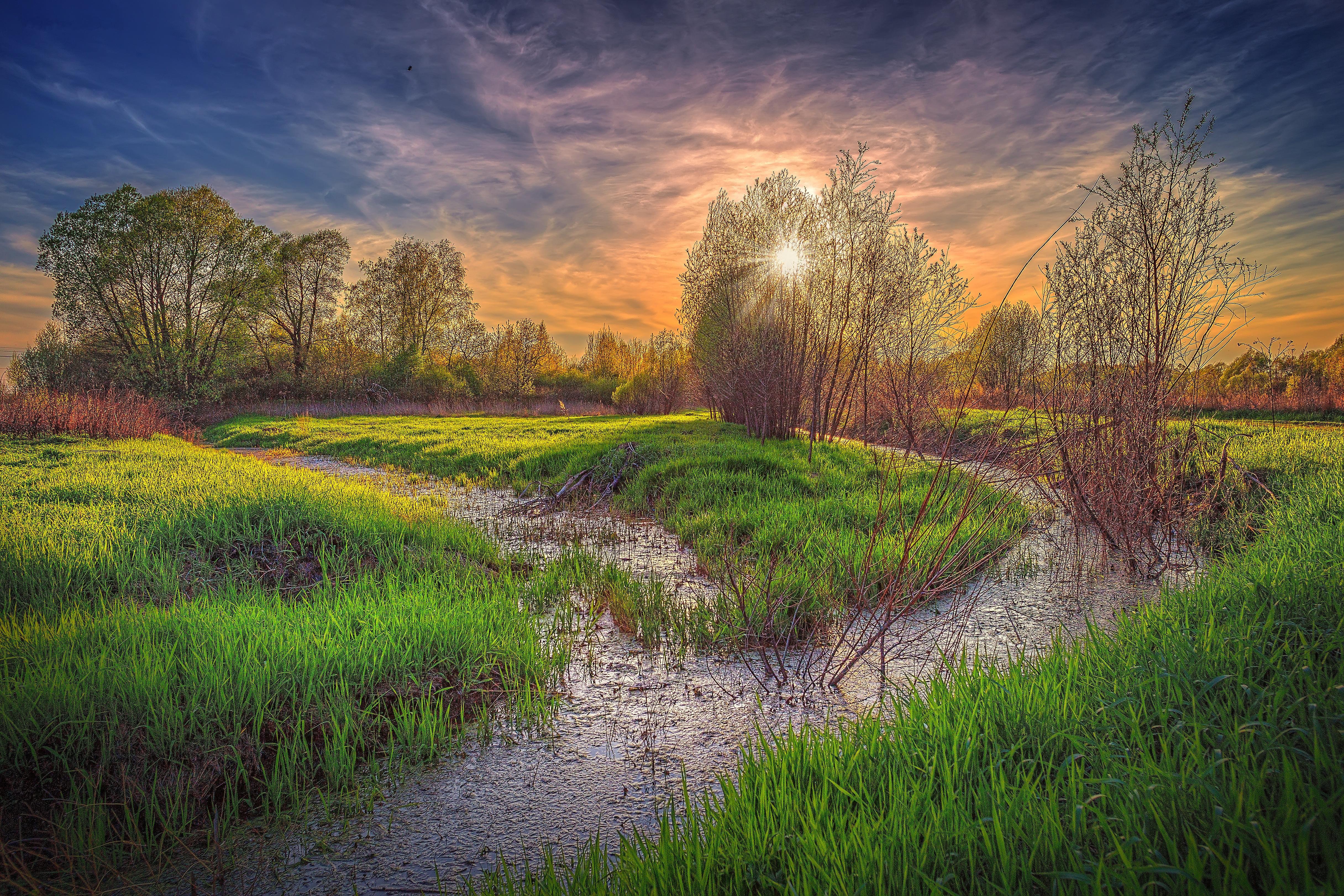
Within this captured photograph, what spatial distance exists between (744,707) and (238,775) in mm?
2293

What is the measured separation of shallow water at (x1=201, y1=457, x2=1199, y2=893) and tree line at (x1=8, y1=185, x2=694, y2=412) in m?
19.9

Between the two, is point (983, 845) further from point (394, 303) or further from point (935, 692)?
point (394, 303)

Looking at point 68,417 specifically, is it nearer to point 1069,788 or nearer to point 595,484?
point 595,484

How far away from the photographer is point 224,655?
2936 millimetres

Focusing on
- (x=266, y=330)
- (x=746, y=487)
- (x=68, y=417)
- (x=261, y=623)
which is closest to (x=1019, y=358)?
(x=746, y=487)

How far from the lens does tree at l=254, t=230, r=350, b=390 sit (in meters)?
38.1

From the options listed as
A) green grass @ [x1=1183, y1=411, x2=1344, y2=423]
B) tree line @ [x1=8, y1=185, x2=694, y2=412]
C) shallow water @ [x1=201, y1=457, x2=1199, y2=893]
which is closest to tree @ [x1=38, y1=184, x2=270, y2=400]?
tree line @ [x1=8, y1=185, x2=694, y2=412]

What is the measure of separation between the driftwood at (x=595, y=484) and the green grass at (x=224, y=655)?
8.07ft

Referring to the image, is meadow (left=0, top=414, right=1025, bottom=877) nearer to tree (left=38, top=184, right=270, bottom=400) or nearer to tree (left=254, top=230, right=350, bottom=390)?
tree (left=38, top=184, right=270, bottom=400)

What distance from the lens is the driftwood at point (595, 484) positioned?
8.24 metres

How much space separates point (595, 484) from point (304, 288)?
39694 mm

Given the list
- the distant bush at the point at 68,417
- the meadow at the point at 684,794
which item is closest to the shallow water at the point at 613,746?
the meadow at the point at 684,794

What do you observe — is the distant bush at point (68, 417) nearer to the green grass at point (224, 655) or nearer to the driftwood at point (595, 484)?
the green grass at point (224, 655)

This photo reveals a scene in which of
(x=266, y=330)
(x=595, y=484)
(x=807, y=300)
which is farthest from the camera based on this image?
(x=266, y=330)
